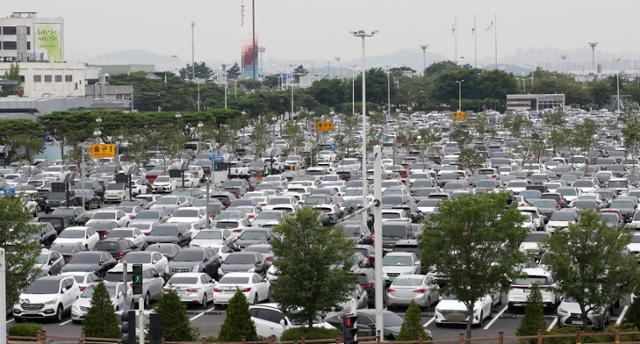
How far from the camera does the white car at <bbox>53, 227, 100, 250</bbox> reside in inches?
1839

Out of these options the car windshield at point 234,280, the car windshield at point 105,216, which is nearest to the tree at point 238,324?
the car windshield at point 234,280

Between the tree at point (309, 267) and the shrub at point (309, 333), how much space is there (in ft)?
2.67

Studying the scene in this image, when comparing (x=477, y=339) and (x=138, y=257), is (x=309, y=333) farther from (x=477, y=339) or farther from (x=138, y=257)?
(x=138, y=257)

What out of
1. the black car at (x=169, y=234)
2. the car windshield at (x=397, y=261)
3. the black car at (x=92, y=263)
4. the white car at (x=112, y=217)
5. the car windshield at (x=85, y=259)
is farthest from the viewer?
the white car at (x=112, y=217)

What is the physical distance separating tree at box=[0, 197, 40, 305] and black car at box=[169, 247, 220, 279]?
6.69 m

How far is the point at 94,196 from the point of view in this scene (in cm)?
6594

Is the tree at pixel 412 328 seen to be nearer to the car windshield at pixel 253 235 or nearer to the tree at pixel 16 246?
the tree at pixel 16 246

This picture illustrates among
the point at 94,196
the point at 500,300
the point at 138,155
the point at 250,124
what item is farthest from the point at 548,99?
the point at 500,300

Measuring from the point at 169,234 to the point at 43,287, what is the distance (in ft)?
43.2

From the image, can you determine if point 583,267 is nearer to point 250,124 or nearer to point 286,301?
point 286,301

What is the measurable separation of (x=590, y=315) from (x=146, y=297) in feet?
41.7

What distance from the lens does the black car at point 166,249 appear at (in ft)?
142

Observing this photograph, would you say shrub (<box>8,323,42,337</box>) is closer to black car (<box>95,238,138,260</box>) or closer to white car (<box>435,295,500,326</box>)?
white car (<box>435,295,500,326</box>)

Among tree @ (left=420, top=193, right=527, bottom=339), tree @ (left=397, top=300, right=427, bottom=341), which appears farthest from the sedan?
tree @ (left=397, top=300, right=427, bottom=341)
